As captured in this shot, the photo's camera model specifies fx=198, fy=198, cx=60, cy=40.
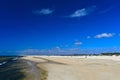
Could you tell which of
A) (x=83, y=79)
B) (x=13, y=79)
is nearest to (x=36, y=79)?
(x=13, y=79)

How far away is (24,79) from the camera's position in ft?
69.5

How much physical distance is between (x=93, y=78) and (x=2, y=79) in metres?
9.79

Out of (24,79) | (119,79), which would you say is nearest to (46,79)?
(24,79)

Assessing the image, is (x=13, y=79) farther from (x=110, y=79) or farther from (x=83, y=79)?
(x=110, y=79)

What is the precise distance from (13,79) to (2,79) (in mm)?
1174

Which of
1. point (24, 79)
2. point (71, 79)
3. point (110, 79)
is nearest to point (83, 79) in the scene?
point (71, 79)

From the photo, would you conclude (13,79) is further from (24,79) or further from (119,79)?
(119,79)

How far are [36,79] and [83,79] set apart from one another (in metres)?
4.96

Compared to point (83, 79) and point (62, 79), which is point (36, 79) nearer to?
point (62, 79)

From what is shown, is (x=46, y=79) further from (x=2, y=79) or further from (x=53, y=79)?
(x=2, y=79)

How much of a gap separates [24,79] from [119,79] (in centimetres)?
995

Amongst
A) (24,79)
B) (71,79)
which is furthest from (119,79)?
(24,79)

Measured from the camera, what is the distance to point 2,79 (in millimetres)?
21516

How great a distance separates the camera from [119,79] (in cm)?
2048
